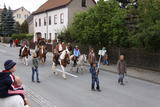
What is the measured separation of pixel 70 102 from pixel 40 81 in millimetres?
4956

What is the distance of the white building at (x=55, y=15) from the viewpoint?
4278 cm

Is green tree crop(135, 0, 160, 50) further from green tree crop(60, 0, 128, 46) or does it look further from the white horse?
the white horse

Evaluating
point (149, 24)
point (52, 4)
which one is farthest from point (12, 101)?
point (52, 4)

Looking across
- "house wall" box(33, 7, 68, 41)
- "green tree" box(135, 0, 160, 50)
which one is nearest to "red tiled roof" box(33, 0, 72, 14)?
"house wall" box(33, 7, 68, 41)

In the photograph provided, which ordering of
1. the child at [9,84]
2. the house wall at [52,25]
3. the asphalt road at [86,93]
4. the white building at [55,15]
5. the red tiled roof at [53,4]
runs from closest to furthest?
1. the child at [9,84]
2. the asphalt road at [86,93]
3. the white building at [55,15]
4. the house wall at [52,25]
5. the red tiled roof at [53,4]

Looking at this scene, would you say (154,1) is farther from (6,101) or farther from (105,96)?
(6,101)

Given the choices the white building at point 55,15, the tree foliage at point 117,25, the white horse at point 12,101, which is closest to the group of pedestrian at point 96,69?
the tree foliage at point 117,25

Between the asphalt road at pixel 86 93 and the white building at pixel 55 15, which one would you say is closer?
the asphalt road at pixel 86 93

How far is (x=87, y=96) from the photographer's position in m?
11.2

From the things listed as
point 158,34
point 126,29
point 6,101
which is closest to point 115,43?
point 126,29

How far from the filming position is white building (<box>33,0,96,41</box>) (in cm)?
4278

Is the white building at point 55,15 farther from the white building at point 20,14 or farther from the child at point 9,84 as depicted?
the white building at point 20,14

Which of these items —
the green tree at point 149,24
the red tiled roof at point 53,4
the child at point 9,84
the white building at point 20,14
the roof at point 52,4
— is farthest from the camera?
the white building at point 20,14

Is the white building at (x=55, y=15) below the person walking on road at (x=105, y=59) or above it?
above
